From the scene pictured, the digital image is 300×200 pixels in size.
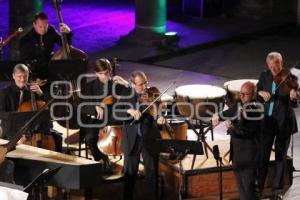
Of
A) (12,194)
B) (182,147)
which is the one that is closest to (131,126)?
(182,147)

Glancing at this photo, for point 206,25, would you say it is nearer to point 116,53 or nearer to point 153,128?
point 116,53

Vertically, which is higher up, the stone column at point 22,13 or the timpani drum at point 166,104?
the stone column at point 22,13

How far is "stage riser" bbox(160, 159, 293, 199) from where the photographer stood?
34.7ft

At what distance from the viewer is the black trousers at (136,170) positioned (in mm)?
10180

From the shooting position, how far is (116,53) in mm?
18500

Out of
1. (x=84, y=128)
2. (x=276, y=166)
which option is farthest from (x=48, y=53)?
(x=276, y=166)

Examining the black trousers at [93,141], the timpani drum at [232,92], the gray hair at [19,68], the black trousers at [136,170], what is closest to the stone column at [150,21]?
the timpani drum at [232,92]

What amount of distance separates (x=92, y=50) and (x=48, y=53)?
657cm

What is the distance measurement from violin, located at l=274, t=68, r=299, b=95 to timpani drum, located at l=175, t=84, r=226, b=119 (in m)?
1.11

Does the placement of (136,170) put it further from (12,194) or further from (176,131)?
(12,194)

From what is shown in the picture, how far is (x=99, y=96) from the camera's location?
415 inches

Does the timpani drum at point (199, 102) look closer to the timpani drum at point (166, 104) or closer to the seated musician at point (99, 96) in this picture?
the timpani drum at point (166, 104)

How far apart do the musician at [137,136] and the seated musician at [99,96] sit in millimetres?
263

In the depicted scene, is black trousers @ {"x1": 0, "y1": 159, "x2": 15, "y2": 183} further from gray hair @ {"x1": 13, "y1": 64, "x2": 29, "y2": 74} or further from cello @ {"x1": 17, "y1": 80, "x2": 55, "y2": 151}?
gray hair @ {"x1": 13, "y1": 64, "x2": 29, "y2": 74}
